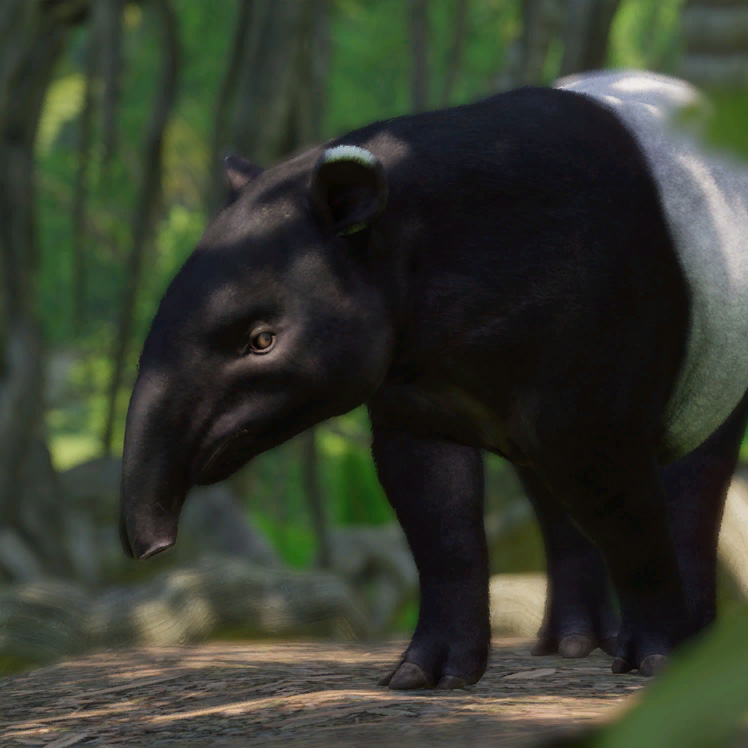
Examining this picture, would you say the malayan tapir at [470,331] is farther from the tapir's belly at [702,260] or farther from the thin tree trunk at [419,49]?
the thin tree trunk at [419,49]

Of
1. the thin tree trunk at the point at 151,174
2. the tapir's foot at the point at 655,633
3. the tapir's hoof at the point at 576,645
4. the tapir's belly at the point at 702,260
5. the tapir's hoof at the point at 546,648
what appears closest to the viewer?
the tapir's belly at the point at 702,260

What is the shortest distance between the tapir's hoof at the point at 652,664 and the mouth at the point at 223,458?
1033 millimetres

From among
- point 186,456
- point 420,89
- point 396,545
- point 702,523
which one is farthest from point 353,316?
point 396,545

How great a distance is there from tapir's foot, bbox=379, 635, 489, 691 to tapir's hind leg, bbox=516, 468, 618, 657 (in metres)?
0.76

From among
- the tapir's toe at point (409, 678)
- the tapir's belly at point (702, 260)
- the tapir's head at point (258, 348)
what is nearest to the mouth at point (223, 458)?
the tapir's head at point (258, 348)

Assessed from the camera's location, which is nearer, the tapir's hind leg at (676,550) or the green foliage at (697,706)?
the green foliage at (697,706)

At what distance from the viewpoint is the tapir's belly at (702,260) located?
9.06 ft

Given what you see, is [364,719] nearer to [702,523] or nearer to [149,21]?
[702,523]

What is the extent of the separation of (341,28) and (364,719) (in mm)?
20315

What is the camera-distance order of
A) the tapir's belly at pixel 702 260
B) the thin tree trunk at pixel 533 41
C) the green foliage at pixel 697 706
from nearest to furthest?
the green foliage at pixel 697 706, the tapir's belly at pixel 702 260, the thin tree trunk at pixel 533 41

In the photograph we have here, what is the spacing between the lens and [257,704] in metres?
2.64

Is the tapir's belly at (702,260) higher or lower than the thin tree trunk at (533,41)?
lower

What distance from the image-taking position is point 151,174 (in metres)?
7.60

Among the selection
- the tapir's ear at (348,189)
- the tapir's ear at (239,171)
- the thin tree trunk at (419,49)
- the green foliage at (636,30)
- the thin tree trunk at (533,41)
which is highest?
the green foliage at (636,30)
